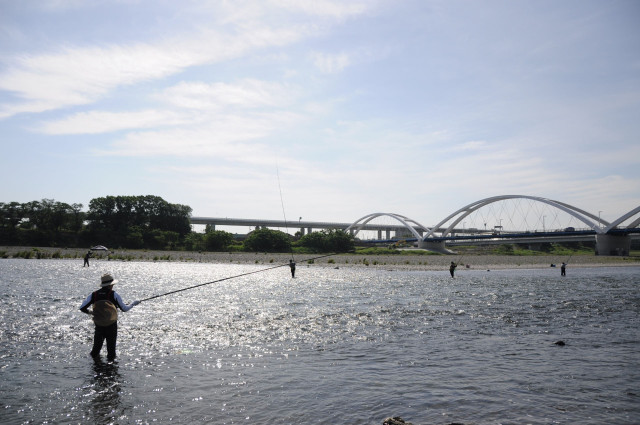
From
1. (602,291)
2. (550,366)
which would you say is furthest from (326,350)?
(602,291)

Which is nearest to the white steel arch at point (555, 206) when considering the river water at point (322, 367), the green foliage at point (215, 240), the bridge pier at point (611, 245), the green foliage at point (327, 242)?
the bridge pier at point (611, 245)

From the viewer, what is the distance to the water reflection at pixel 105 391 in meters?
8.01

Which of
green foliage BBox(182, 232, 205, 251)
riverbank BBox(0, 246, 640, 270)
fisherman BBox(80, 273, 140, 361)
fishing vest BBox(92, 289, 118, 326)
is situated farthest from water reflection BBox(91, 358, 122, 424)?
green foliage BBox(182, 232, 205, 251)

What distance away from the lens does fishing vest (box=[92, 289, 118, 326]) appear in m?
11.0

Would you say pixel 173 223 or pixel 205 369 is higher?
pixel 173 223

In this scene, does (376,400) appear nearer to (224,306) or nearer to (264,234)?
(224,306)

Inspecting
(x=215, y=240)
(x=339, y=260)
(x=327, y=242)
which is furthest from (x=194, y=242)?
(x=339, y=260)

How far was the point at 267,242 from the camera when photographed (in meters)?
113

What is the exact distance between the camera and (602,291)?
112 feet

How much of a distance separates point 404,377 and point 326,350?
333 cm

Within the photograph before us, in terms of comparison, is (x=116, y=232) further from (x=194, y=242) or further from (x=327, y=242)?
(x=327, y=242)

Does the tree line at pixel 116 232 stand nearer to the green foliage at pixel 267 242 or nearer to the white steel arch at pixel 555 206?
the green foliage at pixel 267 242

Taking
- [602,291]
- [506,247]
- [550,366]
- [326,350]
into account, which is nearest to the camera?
[550,366]

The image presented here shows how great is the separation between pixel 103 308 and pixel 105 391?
2.39m
